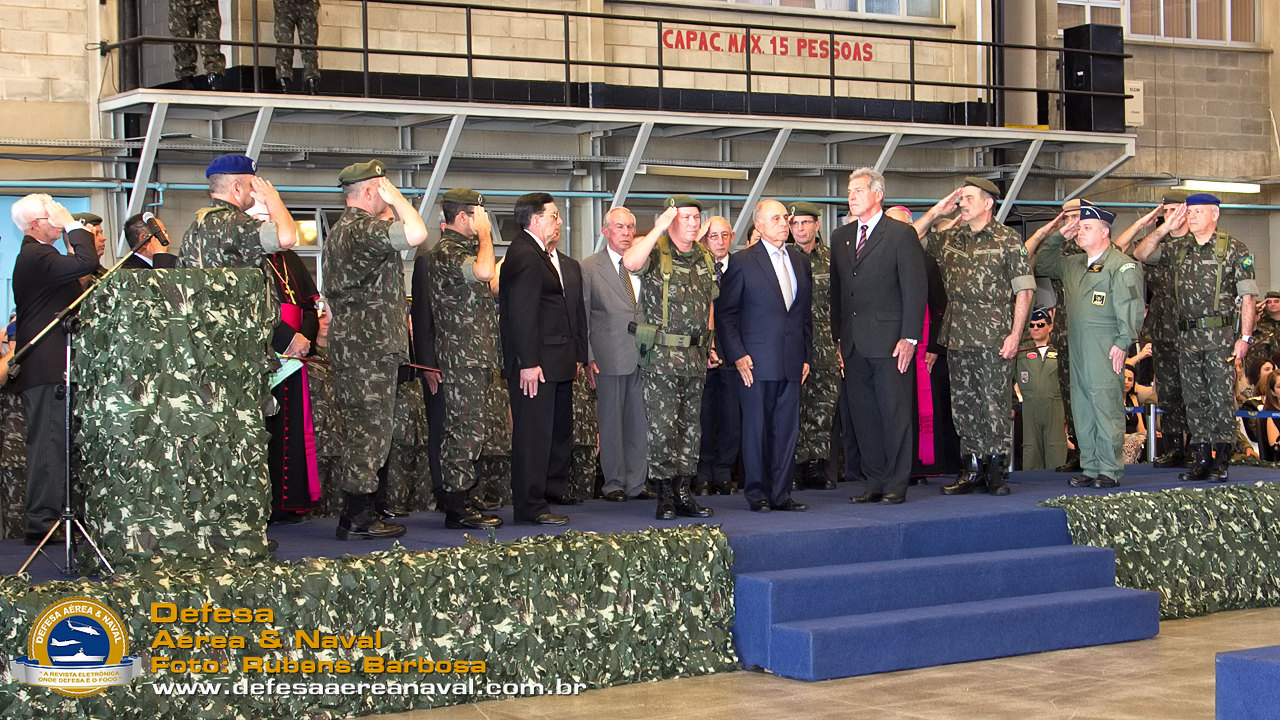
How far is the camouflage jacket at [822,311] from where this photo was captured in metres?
8.38

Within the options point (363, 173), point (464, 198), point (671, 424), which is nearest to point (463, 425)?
point (671, 424)

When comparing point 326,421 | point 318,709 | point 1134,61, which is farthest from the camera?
point 1134,61

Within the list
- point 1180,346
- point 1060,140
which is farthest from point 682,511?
point 1060,140

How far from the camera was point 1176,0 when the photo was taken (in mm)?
17188

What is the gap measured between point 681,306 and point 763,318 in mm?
455

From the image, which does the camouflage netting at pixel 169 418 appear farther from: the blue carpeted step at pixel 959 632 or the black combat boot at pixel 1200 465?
the black combat boot at pixel 1200 465

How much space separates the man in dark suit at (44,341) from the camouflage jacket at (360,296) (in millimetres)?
1296

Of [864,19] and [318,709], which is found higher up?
[864,19]

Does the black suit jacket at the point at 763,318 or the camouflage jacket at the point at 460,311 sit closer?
the camouflage jacket at the point at 460,311

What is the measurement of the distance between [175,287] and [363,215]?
1118 millimetres

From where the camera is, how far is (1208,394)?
8578mm

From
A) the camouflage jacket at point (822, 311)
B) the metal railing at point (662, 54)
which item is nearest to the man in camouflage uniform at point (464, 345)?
the camouflage jacket at point (822, 311)

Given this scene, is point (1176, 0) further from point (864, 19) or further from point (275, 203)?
point (275, 203)

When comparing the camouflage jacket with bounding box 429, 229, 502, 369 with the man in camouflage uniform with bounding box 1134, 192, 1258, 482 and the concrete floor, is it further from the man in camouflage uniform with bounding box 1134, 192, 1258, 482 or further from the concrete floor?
the man in camouflage uniform with bounding box 1134, 192, 1258, 482
